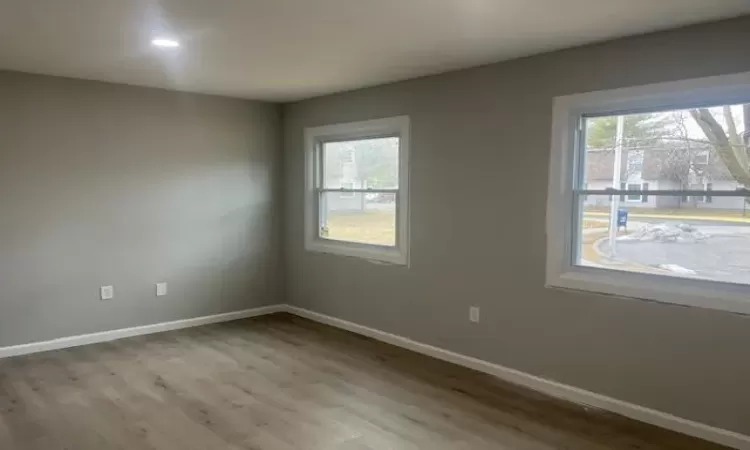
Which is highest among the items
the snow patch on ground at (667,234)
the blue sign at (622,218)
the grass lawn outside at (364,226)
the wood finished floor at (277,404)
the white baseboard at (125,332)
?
the blue sign at (622,218)

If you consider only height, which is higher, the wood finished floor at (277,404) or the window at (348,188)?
the window at (348,188)

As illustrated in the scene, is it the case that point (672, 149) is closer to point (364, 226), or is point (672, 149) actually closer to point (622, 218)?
point (622, 218)

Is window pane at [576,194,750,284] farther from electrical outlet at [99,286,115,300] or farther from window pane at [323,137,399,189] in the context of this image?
electrical outlet at [99,286,115,300]

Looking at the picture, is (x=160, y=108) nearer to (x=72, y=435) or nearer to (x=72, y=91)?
(x=72, y=91)

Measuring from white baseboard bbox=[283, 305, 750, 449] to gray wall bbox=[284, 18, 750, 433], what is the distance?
0.05 metres

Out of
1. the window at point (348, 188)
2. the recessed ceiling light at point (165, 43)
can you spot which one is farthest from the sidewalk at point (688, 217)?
the recessed ceiling light at point (165, 43)

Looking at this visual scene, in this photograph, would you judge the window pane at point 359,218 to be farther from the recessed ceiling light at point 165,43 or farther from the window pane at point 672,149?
the recessed ceiling light at point 165,43

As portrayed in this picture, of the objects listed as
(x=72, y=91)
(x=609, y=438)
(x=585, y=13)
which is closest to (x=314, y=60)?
(x=585, y=13)

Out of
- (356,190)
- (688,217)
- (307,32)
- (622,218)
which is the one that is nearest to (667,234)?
(688,217)

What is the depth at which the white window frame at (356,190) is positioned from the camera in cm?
475

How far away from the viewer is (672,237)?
3297 millimetres

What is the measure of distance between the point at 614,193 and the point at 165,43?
292cm

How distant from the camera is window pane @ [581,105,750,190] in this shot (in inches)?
120

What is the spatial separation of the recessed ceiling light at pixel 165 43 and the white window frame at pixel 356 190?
1.92 m
